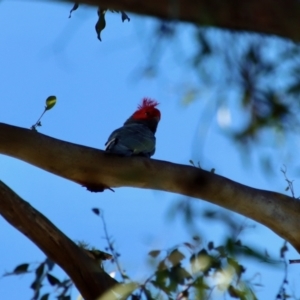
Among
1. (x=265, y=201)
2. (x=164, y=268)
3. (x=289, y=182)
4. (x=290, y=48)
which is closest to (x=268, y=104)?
(x=290, y=48)

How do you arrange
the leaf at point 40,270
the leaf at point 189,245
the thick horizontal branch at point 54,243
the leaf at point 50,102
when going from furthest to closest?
the leaf at point 40,270 < the leaf at point 50,102 < the thick horizontal branch at point 54,243 < the leaf at point 189,245

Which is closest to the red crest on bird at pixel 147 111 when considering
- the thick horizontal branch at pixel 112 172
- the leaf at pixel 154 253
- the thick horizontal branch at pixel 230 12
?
the thick horizontal branch at pixel 112 172

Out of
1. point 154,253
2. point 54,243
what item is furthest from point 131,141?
point 154,253

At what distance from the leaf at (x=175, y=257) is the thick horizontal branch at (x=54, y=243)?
0.33m

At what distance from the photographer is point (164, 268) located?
2113 mm

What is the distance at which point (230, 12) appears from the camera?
1090mm

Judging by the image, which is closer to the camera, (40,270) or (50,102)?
(50,102)

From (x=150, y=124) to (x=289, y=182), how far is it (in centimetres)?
256

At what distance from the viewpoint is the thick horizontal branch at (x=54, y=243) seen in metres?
2.52

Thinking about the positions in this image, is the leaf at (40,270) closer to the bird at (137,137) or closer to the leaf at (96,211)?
the leaf at (96,211)

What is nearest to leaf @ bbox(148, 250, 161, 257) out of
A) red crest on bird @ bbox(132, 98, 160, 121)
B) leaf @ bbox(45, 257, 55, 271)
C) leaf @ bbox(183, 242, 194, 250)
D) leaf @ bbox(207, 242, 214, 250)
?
leaf @ bbox(183, 242, 194, 250)

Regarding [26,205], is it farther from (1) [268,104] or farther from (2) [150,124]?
(2) [150,124]

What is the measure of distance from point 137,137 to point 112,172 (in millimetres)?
1006

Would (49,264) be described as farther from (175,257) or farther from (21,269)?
(175,257)
